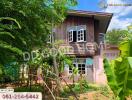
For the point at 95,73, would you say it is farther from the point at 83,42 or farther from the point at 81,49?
the point at 83,42

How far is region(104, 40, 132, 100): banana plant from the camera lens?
792cm

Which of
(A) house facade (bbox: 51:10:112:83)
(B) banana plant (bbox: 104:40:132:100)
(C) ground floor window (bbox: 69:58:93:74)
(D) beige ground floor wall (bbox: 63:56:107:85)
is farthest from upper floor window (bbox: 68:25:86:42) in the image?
(B) banana plant (bbox: 104:40:132:100)

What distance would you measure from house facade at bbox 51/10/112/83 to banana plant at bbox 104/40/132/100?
77.0ft

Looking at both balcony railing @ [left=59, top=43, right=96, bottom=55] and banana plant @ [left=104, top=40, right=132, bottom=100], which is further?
balcony railing @ [left=59, top=43, right=96, bottom=55]

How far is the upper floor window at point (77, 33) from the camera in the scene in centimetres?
3269

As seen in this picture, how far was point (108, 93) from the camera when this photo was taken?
20.1 meters

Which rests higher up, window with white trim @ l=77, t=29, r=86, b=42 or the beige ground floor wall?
window with white trim @ l=77, t=29, r=86, b=42

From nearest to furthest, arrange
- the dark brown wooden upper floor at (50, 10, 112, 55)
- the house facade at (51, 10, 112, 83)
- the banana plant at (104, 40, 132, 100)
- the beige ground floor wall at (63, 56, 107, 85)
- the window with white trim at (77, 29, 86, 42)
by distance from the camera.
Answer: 1. the banana plant at (104, 40, 132, 100)
2. the beige ground floor wall at (63, 56, 107, 85)
3. the house facade at (51, 10, 112, 83)
4. the dark brown wooden upper floor at (50, 10, 112, 55)
5. the window with white trim at (77, 29, 86, 42)

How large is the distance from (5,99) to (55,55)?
1441cm

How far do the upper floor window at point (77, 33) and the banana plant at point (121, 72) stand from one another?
79.6 feet

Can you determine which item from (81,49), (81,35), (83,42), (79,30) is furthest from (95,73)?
(79,30)

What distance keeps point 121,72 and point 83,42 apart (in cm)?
2458

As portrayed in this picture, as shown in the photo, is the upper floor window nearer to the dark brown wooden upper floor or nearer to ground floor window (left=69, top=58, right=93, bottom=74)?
the dark brown wooden upper floor

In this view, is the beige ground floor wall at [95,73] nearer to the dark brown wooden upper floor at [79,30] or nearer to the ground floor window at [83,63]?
the ground floor window at [83,63]
